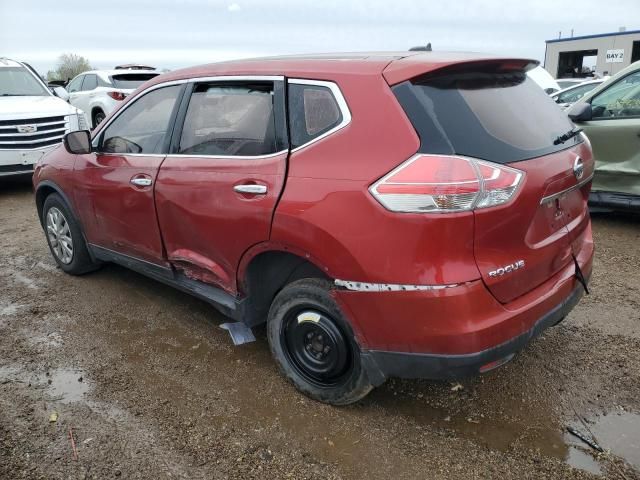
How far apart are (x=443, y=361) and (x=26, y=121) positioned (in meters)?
7.80

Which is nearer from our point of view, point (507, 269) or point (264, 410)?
point (507, 269)

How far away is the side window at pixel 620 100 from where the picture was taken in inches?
218

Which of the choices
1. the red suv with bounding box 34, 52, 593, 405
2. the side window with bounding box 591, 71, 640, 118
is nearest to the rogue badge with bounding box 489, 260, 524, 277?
the red suv with bounding box 34, 52, 593, 405

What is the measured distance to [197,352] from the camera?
A: 350 centimetres

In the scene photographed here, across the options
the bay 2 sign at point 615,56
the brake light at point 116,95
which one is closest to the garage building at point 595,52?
the bay 2 sign at point 615,56

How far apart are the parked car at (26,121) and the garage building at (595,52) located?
34.2 meters

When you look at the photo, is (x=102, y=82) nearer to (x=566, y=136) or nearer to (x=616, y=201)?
(x=616, y=201)

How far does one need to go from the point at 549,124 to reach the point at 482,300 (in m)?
1.12

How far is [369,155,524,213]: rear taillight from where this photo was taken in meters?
2.23

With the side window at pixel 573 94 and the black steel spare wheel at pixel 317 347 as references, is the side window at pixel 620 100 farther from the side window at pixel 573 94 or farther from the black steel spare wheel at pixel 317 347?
the side window at pixel 573 94

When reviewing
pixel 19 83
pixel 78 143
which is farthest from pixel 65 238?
pixel 19 83

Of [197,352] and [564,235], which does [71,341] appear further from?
[564,235]

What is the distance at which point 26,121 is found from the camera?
802 centimetres

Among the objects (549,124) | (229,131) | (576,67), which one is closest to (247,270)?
(229,131)
